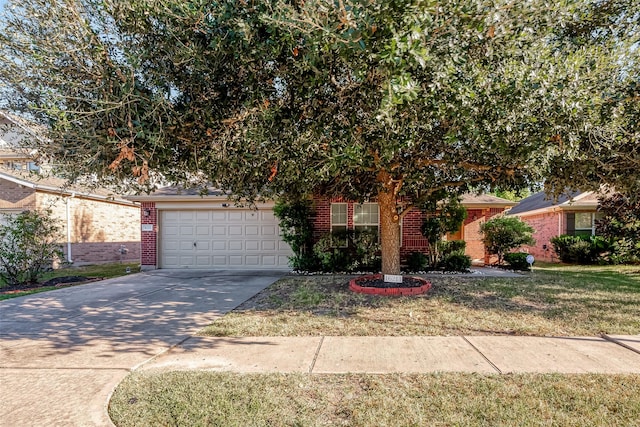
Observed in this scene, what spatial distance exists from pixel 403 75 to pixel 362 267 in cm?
892

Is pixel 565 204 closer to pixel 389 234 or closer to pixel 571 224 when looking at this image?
pixel 571 224

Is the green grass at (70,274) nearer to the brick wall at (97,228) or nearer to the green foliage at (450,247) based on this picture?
the brick wall at (97,228)

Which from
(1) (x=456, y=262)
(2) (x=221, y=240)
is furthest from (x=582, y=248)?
(2) (x=221, y=240)

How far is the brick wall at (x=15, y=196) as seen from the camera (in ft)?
42.5

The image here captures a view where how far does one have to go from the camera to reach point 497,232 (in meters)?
12.8

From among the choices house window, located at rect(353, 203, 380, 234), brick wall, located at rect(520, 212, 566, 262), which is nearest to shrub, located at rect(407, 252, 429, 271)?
house window, located at rect(353, 203, 380, 234)

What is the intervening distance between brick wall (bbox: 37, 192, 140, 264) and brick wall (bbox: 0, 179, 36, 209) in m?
0.25

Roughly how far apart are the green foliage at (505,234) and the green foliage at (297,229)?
6412 millimetres

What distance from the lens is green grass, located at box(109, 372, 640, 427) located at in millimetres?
2939

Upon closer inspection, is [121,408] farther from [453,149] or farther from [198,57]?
[453,149]

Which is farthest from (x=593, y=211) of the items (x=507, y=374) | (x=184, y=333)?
(x=184, y=333)

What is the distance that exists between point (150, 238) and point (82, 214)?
4.24 m

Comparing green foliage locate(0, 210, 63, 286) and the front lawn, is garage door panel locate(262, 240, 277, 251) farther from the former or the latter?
the front lawn

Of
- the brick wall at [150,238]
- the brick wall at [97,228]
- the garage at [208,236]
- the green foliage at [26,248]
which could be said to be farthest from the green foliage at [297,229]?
the brick wall at [97,228]
